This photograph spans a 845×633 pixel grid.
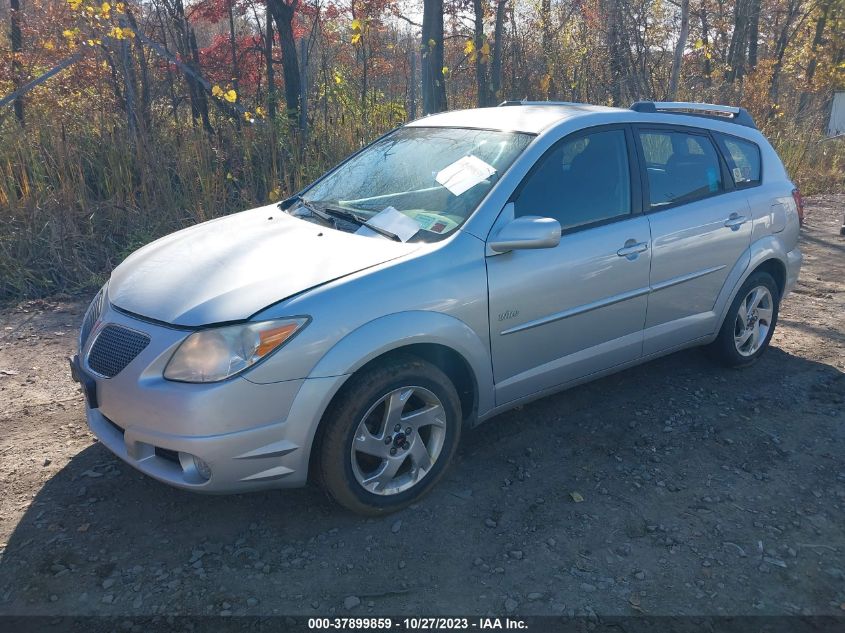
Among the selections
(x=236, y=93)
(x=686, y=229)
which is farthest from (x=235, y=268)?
(x=236, y=93)

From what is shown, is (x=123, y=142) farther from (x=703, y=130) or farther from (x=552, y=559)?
(x=552, y=559)

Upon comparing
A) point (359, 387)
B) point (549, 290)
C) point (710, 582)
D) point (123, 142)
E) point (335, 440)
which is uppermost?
point (123, 142)

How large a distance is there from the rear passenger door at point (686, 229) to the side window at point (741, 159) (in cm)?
9

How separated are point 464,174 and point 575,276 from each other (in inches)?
31.3

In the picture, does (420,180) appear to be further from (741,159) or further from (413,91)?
(413,91)

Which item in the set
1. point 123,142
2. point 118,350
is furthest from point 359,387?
point 123,142

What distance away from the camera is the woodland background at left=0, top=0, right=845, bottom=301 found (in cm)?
679

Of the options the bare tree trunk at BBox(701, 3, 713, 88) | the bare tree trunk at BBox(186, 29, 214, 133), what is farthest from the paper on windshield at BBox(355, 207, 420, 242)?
the bare tree trunk at BBox(701, 3, 713, 88)

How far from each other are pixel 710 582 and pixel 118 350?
265 centimetres

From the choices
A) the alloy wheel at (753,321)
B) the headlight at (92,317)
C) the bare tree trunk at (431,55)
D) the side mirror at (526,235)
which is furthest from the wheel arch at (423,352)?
the bare tree trunk at (431,55)

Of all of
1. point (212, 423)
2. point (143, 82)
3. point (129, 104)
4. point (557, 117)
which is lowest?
point (212, 423)

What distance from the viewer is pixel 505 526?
10.2 ft

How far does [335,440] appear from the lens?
2906 mm

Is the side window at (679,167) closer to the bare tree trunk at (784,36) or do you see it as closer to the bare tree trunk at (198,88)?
the bare tree trunk at (198,88)
